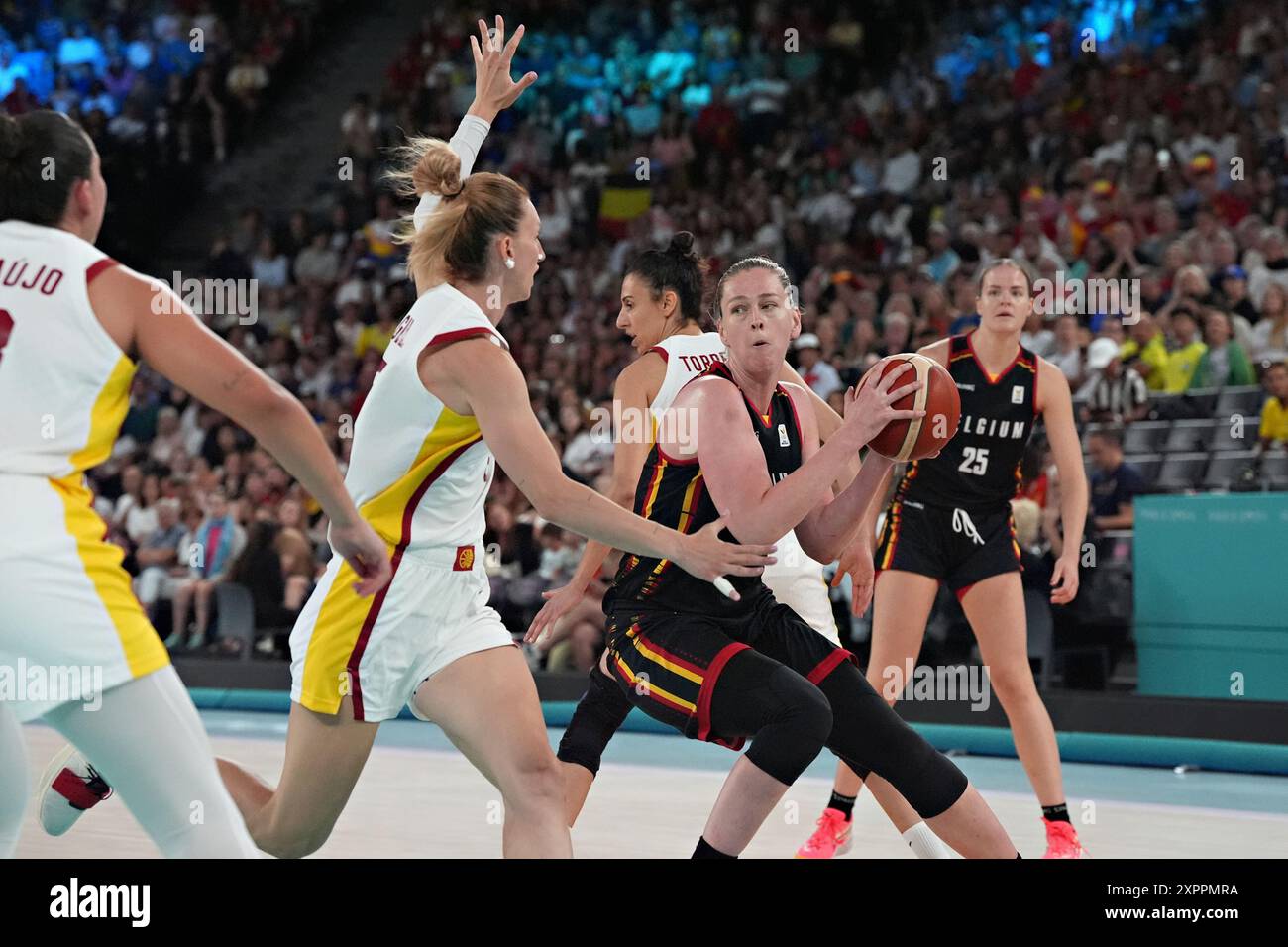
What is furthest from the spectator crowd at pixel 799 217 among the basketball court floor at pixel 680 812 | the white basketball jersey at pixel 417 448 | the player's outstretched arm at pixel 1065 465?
the white basketball jersey at pixel 417 448

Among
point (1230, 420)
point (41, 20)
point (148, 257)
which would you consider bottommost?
point (1230, 420)

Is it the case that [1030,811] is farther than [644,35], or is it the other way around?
[644,35]

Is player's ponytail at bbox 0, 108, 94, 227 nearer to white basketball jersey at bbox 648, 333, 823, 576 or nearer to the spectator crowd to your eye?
white basketball jersey at bbox 648, 333, 823, 576

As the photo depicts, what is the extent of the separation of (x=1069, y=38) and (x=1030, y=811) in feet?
33.6

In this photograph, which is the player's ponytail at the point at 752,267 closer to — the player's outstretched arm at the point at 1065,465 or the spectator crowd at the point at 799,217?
the player's outstretched arm at the point at 1065,465

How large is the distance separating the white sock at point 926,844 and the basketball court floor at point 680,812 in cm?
97

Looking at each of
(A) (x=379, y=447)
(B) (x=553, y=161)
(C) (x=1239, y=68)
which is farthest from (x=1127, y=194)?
(A) (x=379, y=447)

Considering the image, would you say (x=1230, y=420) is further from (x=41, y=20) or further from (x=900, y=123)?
(x=41, y=20)

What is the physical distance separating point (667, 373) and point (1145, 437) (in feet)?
19.4

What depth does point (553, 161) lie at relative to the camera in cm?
1752

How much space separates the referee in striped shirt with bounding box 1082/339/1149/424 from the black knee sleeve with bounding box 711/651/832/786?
A: 6.76 m

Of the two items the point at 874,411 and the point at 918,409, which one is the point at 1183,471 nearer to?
the point at 918,409

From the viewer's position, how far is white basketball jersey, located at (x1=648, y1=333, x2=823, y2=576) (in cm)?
522

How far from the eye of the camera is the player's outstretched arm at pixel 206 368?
2.90 meters
